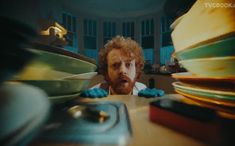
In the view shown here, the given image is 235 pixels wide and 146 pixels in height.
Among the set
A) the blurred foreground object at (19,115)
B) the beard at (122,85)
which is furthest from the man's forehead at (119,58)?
the blurred foreground object at (19,115)

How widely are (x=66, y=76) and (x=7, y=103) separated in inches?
5.2

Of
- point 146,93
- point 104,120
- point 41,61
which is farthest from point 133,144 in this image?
point 146,93

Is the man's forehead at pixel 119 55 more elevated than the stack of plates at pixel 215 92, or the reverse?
the man's forehead at pixel 119 55

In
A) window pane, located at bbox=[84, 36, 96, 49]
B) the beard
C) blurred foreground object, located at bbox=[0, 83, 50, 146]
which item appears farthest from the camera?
the beard

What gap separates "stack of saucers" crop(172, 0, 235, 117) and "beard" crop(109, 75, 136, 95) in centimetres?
76

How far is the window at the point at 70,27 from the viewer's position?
50 centimetres

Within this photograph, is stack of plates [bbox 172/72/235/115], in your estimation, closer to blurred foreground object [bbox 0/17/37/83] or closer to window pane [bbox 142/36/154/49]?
blurred foreground object [bbox 0/17/37/83]

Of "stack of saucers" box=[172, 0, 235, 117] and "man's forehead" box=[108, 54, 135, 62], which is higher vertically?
"man's forehead" box=[108, 54, 135, 62]

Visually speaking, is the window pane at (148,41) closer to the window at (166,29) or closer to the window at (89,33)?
the window at (166,29)

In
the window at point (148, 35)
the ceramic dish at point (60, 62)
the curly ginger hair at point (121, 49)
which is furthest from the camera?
the curly ginger hair at point (121, 49)

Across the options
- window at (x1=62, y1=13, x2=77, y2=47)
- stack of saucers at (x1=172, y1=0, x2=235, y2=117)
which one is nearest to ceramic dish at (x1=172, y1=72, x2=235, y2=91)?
stack of saucers at (x1=172, y1=0, x2=235, y2=117)

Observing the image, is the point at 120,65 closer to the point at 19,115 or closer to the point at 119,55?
the point at 119,55

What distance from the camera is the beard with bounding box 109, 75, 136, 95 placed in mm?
1037

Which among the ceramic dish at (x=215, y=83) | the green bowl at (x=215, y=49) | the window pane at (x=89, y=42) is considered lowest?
the ceramic dish at (x=215, y=83)
